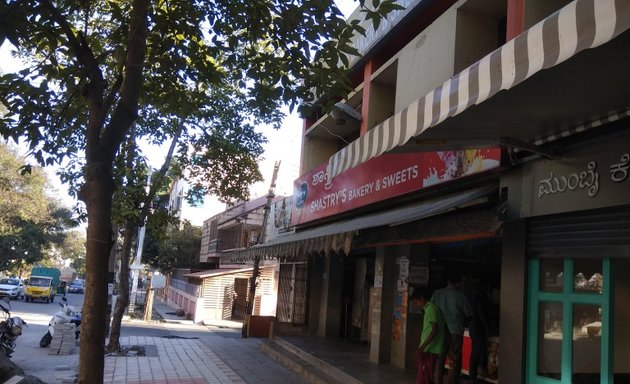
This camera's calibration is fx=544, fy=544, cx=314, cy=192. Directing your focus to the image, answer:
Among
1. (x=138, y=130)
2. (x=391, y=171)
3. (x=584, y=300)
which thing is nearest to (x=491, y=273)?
(x=391, y=171)

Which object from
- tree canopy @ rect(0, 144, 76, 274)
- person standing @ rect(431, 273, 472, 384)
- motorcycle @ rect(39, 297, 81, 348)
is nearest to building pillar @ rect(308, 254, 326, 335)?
motorcycle @ rect(39, 297, 81, 348)

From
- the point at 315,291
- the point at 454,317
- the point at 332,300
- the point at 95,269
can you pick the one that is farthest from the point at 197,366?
the point at 95,269

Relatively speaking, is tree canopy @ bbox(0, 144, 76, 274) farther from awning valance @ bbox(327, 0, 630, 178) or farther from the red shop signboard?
awning valance @ bbox(327, 0, 630, 178)

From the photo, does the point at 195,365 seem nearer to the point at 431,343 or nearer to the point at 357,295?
the point at 357,295

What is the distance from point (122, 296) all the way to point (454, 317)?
9.19 meters

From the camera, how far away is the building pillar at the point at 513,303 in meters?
6.22

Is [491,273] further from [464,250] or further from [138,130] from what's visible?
[138,130]

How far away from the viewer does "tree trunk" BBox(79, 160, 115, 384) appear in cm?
382

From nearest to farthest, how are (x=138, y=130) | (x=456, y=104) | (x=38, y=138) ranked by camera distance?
(x=456, y=104), (x=38, y=138), (x=138, y=130)

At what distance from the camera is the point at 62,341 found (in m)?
13.4

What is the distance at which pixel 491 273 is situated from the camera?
31.6ft

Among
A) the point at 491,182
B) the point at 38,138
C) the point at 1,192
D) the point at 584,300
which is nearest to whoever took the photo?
the point at 38,138

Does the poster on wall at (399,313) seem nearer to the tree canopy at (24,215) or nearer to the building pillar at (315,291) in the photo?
the building pillar at (315,291)

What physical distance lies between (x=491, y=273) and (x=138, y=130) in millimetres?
9860
